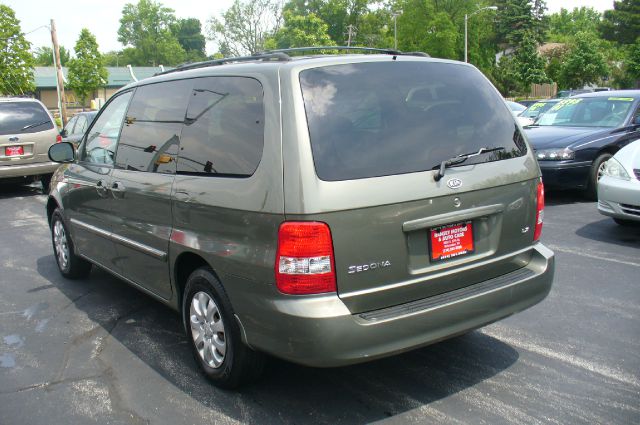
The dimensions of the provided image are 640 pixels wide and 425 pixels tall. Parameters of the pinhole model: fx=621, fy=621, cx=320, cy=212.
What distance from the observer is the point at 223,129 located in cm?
353

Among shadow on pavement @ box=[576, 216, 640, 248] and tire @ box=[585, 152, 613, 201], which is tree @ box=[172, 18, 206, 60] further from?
shadow on pavement @ box=[576, 216, 640, 248]

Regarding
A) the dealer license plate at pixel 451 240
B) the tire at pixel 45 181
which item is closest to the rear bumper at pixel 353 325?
the dealer license plate at pixel 451 240

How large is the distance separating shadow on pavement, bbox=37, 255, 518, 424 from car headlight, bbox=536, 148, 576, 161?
541cm

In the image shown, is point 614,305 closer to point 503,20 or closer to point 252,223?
point 252,223

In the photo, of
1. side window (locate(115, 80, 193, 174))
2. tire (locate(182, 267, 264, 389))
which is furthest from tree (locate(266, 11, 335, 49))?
tire (locate(182, 267, 264, 389))

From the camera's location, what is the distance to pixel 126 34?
118 metres

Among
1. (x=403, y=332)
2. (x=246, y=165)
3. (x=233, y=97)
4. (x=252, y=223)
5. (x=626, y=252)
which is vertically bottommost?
(x=626, y=252)

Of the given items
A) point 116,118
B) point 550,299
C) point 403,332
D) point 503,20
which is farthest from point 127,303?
point 503,20

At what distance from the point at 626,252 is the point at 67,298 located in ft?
18.1

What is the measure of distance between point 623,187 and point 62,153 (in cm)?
578

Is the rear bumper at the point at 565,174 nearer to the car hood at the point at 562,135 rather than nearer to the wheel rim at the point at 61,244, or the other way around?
the car hood at the point at 562,135

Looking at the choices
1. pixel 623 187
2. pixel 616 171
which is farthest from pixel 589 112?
pixel 623 187

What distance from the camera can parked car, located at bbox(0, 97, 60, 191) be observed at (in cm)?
1191

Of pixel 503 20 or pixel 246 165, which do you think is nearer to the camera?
pixel 246 165
